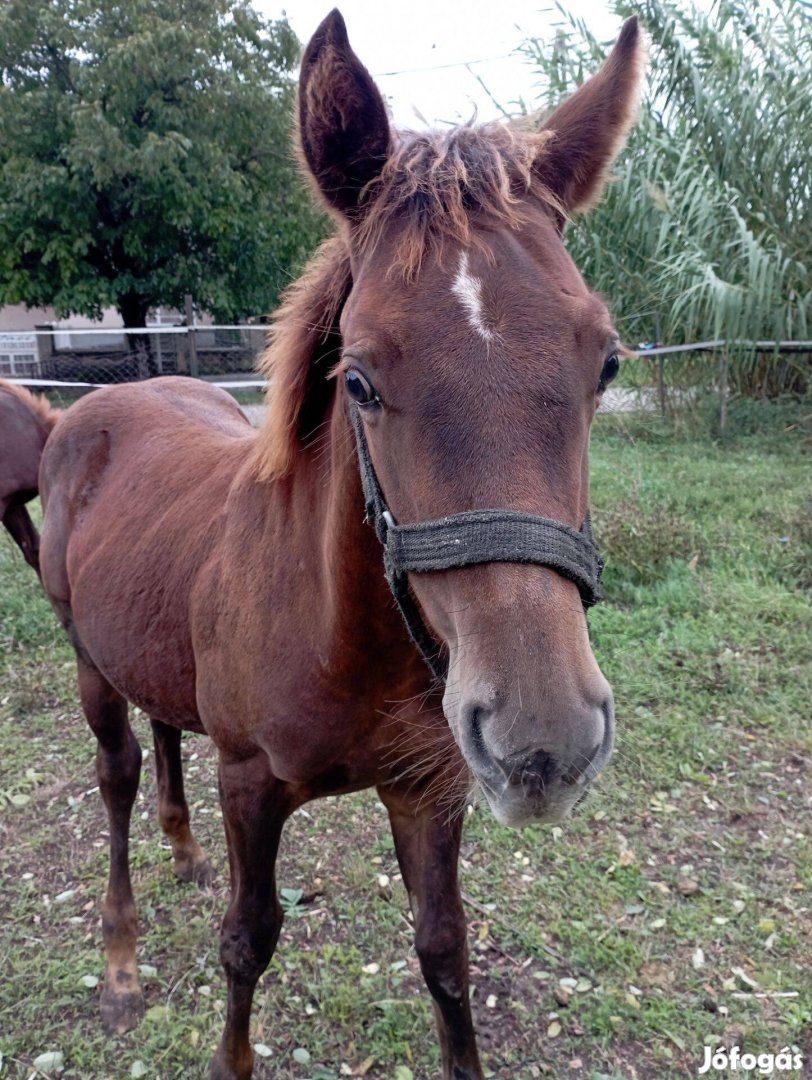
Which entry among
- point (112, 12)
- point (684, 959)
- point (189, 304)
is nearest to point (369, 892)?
point (684, 959)

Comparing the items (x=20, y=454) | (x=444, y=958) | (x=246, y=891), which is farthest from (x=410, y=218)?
(x=20, y=454)

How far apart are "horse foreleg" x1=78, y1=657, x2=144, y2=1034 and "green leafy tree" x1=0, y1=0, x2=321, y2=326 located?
13132 mm

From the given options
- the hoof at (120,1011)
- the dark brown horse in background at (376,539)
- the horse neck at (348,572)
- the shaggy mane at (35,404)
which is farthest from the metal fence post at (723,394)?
the hoof at (120,1011)

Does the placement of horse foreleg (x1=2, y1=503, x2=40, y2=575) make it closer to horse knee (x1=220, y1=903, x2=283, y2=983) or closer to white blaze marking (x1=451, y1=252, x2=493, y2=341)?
horse knee (x1=220, y1=903, x2=283, y2=983)

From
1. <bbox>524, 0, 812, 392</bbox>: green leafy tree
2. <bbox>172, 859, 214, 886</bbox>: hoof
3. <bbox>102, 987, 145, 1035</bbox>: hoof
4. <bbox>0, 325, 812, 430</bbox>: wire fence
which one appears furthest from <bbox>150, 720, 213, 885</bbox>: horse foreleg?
<bbox>524, 0, 812, 392</bbox>: green leafy tree

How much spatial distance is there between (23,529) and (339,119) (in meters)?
4.45

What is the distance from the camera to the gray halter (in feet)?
3.63

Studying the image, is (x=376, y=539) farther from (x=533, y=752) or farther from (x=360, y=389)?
(x=533, y=752)

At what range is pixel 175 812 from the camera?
299cm

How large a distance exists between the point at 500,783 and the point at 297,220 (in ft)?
58.9

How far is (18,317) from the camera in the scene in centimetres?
2258

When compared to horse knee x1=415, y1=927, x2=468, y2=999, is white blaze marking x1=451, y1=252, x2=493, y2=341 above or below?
above

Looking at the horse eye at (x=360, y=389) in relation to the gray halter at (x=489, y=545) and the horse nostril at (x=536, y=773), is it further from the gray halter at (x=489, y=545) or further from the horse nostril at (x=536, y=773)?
the horse nostril at (x=536, y=773)

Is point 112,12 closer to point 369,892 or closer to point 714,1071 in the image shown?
point 369,892
